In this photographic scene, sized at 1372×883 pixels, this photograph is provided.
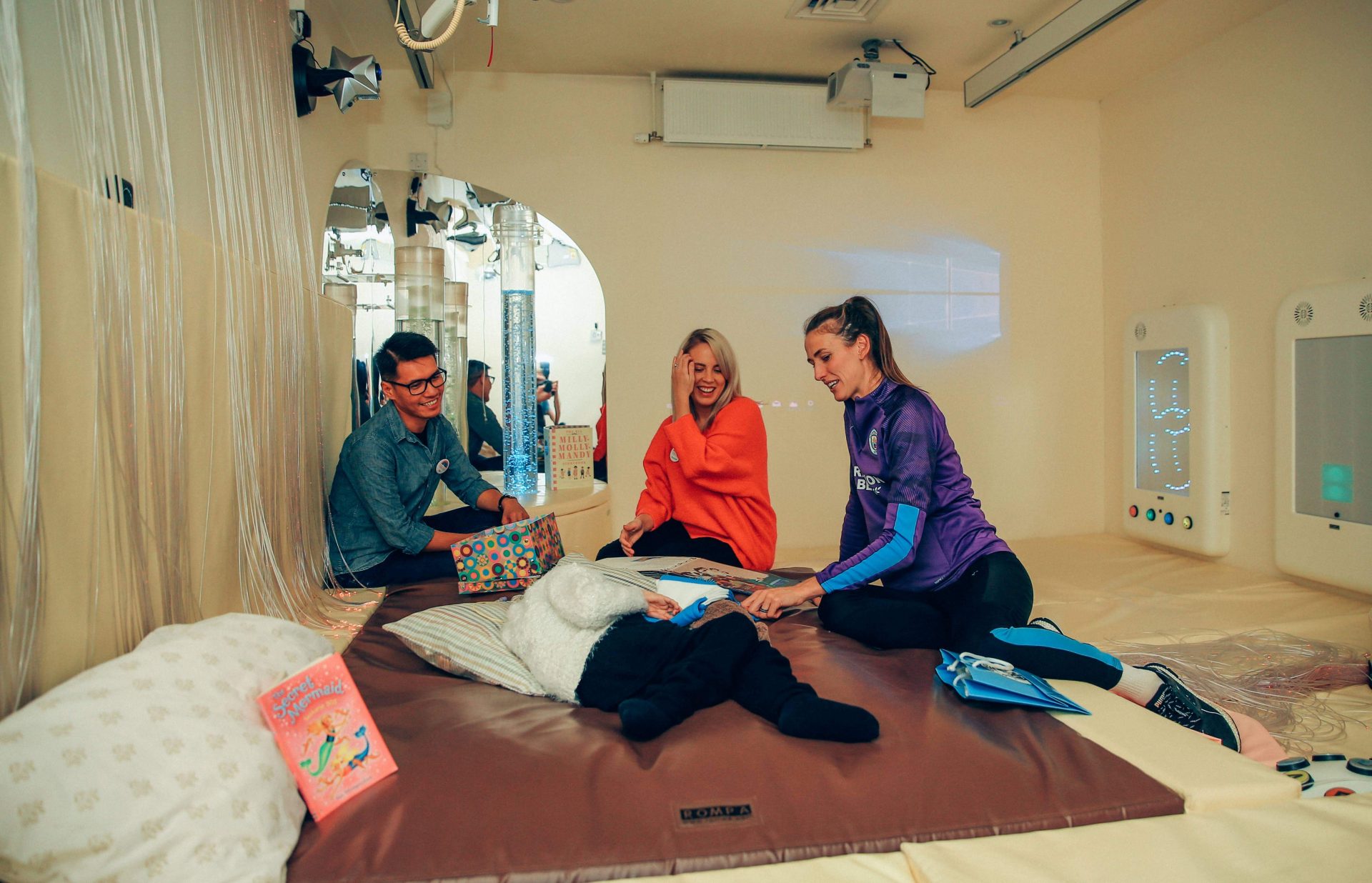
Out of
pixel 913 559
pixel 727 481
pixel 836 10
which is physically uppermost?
pixel 836 10

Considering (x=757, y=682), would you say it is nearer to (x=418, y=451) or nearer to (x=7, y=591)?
(x=7, y=591)

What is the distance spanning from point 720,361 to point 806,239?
1574mm

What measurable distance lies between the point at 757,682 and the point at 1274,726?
1283 millimetres

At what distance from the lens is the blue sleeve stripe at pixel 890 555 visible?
2.03 meters

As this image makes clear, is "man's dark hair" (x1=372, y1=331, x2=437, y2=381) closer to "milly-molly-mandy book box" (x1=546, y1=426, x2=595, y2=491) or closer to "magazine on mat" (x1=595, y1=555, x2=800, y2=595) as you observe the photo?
"magazine on mat" (x1=595, y1=555, x2=800, y2=595)

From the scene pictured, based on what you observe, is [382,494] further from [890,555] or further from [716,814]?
[716,814]

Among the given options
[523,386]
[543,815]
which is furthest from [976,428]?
[543,815]

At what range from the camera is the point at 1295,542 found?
3123mm

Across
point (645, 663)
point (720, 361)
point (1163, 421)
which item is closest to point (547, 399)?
point (720, 361)

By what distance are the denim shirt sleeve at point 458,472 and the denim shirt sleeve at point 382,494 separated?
0.32 m

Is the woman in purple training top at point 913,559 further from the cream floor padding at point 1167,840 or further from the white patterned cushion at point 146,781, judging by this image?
the white patterned cushion at point 146,781

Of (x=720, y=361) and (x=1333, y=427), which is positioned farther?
(x=1333, y=427)

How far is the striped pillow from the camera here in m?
1.68

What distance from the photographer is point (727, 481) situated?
2779 mm
